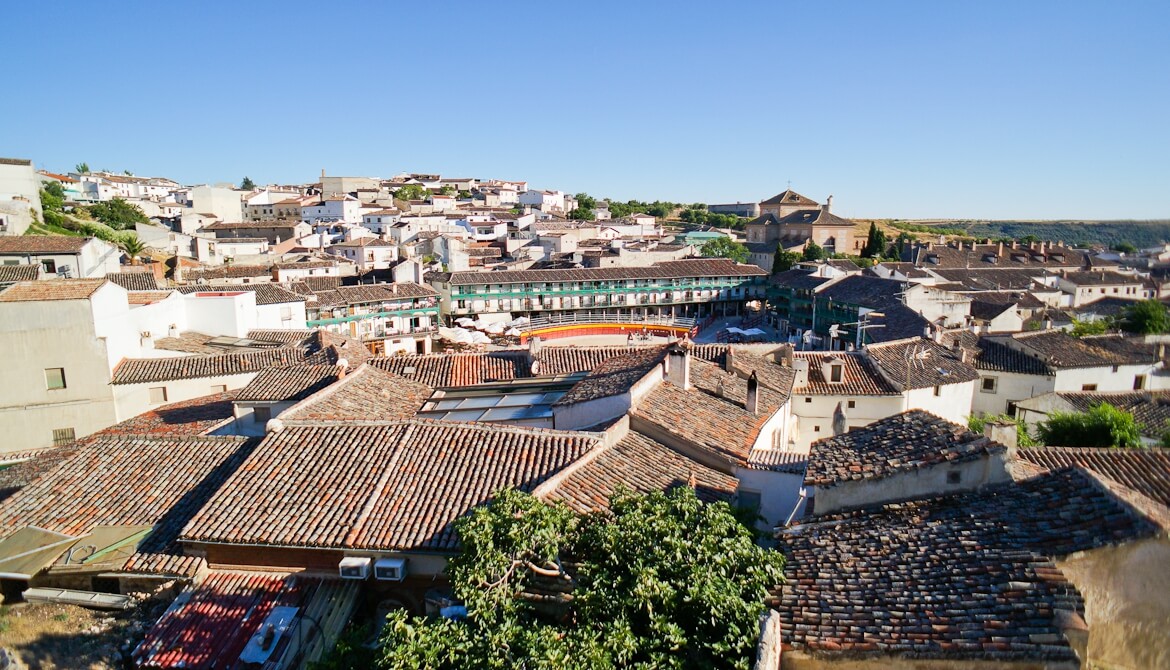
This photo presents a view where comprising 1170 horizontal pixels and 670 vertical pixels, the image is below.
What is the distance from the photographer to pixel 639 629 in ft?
23.9

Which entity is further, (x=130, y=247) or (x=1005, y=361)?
(x=130, y=247)

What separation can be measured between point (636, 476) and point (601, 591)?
4.84 metres

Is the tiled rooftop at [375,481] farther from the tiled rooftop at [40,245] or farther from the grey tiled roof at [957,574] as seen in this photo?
the tiled rooftop at [40,245]

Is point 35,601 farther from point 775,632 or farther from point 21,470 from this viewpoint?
point 775,632

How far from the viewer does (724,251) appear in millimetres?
78875

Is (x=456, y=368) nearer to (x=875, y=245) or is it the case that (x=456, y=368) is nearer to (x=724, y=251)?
(x=724, y=251)

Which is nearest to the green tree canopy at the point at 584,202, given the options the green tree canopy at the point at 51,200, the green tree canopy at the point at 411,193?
the green tree canopy at the point at 411,193

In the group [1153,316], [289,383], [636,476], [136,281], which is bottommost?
[289,383]

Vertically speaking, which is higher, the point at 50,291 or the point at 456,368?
the point at 50,291

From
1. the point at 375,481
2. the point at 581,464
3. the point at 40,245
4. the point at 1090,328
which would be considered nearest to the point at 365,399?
the point at 375,481

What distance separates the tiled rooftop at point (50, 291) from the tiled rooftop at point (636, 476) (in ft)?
63.3

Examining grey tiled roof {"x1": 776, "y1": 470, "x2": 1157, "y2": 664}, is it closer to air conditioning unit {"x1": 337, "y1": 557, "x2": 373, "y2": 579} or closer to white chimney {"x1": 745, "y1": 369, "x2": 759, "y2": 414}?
air conditioning unit {"x1": 337, "y1": 557, "x2": 373, "y2": 579}

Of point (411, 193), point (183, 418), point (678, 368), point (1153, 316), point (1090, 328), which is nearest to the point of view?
point (1153, 316)

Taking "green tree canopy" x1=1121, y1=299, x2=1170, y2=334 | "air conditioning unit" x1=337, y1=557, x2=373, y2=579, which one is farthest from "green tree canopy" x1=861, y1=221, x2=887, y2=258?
"air conditioning unit" x1=337, y1=557, x2=373, y2=579
